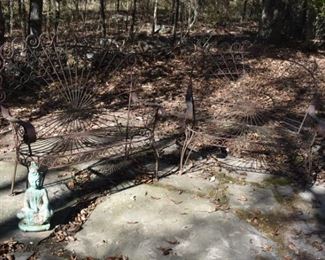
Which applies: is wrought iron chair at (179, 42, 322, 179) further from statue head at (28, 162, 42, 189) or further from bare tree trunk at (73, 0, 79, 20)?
bare tree trunk at (73, 0, 79, 20)

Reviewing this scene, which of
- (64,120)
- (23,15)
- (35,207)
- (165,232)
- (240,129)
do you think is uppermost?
(23,15)

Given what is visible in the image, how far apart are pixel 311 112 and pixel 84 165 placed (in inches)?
97.8

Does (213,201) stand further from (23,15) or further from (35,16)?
(23,15)

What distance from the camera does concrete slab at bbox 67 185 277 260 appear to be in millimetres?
3713

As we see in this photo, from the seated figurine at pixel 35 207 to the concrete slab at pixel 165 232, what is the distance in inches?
12.0

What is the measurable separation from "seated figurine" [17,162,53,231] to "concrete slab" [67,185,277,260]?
1.00ft

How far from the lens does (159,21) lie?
52.1 feet

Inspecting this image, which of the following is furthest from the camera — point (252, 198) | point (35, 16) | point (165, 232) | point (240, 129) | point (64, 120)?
point (35, 16)

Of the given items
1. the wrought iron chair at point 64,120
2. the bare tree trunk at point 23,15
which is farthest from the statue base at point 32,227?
the bare tree trunk at point 23,15

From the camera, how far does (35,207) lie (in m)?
3.80

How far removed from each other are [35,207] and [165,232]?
1.07 m

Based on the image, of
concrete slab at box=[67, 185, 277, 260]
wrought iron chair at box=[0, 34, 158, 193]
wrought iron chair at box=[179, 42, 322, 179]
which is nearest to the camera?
concrete slab at box=[67, 185, 277, 260]

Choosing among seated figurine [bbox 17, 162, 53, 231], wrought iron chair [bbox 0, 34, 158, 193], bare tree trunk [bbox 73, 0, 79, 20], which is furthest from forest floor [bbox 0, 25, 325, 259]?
bare tree trunk [bbox 73, 0, 79, 20]

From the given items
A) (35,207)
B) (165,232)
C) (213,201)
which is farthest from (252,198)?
(35,207)
